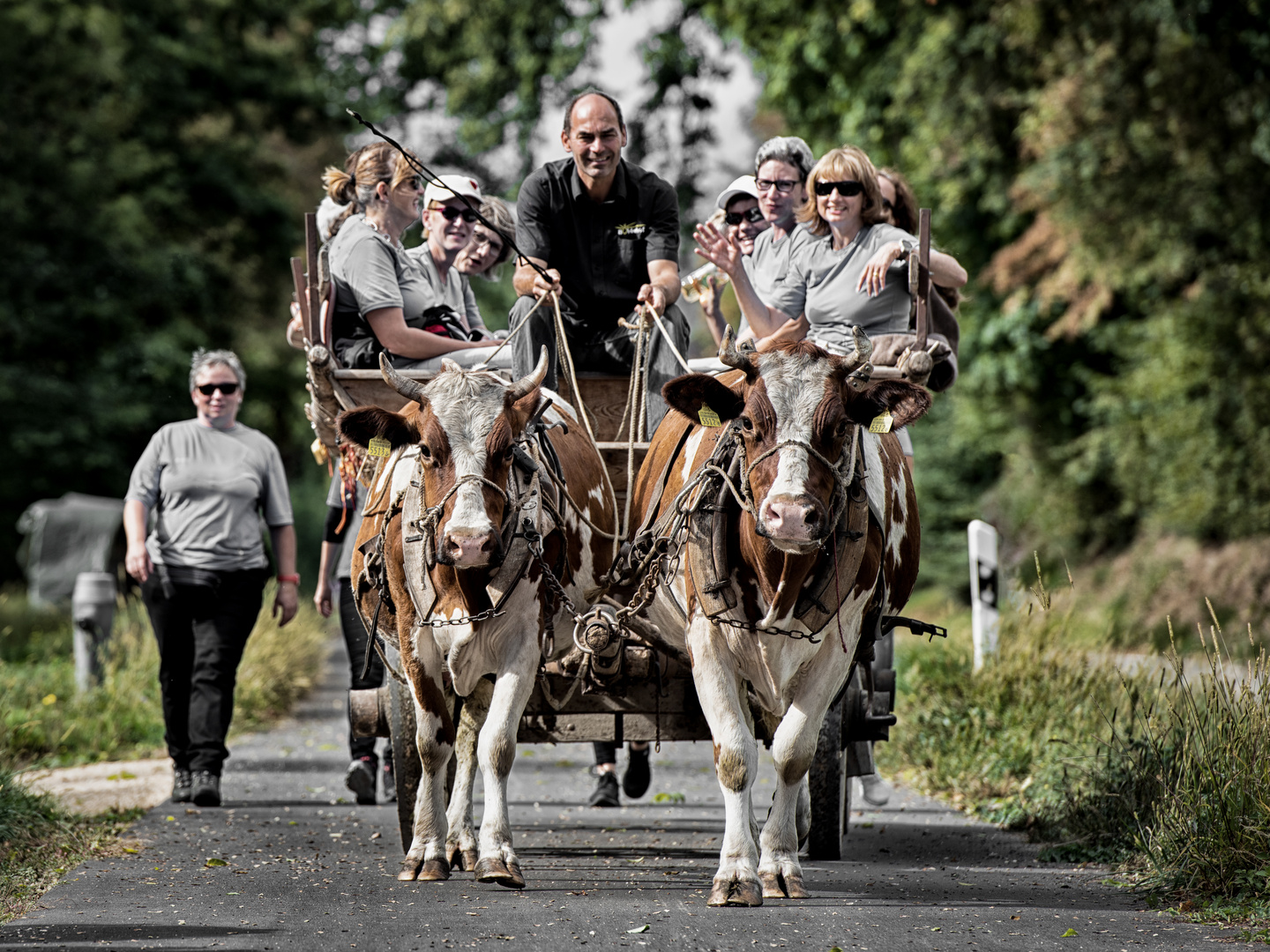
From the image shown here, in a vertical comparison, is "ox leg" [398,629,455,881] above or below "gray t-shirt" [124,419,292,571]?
below

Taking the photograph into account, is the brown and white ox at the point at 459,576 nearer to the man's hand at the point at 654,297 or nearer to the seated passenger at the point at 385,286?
the seated passenger at the point at 385,286

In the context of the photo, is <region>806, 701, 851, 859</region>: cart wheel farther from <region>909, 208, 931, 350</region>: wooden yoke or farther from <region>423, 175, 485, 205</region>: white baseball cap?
<region>423, 175, 485, 205</region>: white baseball cap

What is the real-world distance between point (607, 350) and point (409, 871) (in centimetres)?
290

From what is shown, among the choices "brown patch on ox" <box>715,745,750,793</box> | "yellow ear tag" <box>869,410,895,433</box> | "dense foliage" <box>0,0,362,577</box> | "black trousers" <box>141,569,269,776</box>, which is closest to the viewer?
"brown patch on ox" <box>715,745,750,793</box>

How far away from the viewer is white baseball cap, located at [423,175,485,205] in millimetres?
9055

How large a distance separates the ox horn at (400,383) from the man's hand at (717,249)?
184 cm

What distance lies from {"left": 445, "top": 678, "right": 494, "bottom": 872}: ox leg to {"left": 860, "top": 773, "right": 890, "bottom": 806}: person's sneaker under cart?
10.2 ft

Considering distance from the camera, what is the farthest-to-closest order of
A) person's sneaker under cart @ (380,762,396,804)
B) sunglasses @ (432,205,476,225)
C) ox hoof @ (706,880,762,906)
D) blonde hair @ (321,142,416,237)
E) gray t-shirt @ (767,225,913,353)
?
person's sneaker under cart @ (380,762,396,804)
sunglasses @ (432,205,476,225)
blonde hair @ (321,142,416,237)
gray t-shirt @ (767,225,913,353)
ox hoof @ (706,880,762,906)

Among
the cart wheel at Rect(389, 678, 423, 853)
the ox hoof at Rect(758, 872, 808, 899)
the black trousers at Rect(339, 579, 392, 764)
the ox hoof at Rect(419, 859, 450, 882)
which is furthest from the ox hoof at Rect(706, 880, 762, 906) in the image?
the black trousers at Rect(339, 579, 392, 764)

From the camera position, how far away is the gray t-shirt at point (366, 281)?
8.17 m

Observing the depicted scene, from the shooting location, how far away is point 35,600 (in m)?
25.1

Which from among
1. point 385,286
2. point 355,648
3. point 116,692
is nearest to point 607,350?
point 385,286

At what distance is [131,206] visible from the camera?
2678 centimetres

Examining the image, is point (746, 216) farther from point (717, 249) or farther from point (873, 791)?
point (873, 791)
